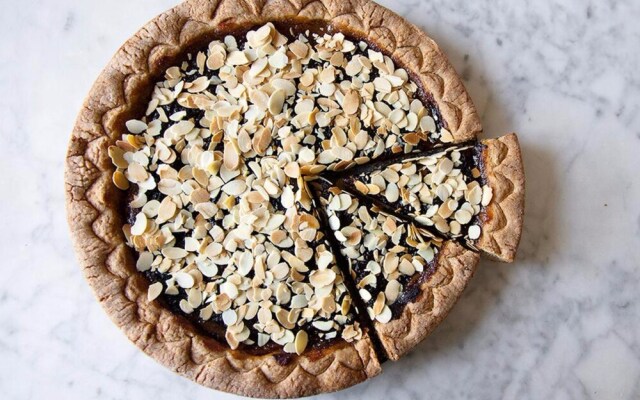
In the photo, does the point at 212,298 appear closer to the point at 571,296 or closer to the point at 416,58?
the point at 416,58

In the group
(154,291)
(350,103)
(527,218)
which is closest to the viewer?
(154,291)

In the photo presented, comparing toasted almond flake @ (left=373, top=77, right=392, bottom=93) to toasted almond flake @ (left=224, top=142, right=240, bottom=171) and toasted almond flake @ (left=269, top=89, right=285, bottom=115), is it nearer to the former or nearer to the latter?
toasted almond flake @ (left=269, top=89, right=285, bottom=115)

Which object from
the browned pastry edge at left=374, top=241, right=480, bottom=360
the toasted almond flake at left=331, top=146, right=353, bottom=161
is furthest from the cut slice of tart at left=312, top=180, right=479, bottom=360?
the toasted almond flake at left=331, top=146, right=353, bottom=161

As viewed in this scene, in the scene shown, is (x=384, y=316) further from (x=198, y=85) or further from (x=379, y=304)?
(x=198, y=85)

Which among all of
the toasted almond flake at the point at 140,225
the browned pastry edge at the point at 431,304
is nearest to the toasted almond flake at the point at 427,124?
the browned pastry edge at the point at 431,304

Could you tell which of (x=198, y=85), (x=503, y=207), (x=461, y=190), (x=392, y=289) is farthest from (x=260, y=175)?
(x=503, y=207)

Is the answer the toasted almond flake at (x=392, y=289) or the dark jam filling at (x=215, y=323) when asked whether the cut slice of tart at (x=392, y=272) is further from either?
the dark jam filling at (x=215, y=323)
